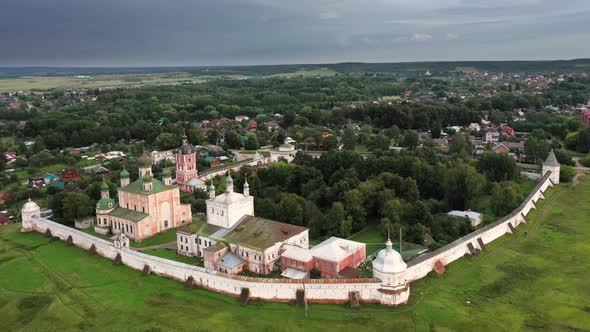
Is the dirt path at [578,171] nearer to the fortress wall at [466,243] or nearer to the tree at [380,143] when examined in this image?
the fortress wall at [466,243]

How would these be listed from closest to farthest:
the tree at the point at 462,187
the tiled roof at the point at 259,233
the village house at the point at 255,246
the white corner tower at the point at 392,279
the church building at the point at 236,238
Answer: the white corner tower at the point at 392,279 < the village house at the point at 255,246 < the church building at the point at 236,238 < the tiled roof at the point at 259,233 < the tree at the point at 462,187

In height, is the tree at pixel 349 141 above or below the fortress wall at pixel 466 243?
above

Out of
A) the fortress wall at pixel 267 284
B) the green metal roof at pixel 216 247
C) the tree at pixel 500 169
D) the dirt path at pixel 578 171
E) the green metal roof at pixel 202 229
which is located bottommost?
the fortress wall at pixel 267 284

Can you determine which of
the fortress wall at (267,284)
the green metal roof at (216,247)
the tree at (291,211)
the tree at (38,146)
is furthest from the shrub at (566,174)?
the tree at (38,146)

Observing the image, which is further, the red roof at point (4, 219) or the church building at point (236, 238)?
the red roof at point (4, 219)

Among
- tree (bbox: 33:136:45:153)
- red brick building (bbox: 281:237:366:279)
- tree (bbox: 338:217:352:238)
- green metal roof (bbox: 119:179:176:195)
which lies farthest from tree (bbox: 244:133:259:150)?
red brick building (bbox: 281:237:366:279)

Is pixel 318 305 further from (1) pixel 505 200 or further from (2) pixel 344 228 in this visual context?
(1) pixel 505 200

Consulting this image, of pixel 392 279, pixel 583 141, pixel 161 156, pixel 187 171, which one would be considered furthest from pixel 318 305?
pixel 583 141
